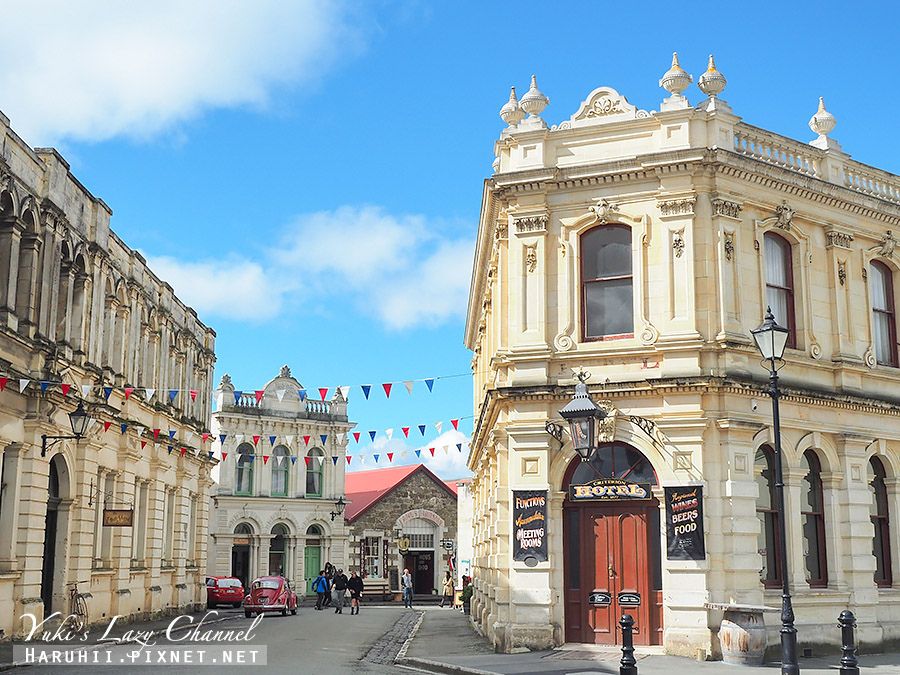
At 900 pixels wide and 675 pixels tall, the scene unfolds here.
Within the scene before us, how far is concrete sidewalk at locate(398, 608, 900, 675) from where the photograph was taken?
15609mm

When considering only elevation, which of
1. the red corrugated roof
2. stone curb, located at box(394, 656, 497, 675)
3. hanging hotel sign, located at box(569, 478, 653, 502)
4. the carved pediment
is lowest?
stone curb, located at box(394, 656, 497, 675)

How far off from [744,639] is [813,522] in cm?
429

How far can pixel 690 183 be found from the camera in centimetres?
1889

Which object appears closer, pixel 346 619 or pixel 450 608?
pixel 346 619

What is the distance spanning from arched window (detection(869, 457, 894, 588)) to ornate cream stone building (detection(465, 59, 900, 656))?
55 mm

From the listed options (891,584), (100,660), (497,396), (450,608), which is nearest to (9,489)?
(100,660)

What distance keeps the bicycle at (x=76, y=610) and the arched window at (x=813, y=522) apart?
16.4 metres

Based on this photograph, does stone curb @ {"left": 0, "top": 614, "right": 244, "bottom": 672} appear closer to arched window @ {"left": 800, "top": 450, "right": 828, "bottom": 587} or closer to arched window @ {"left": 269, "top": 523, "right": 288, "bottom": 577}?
arched window @ {"left": 800, "top": 450, "right": 828, "bottom": 587}

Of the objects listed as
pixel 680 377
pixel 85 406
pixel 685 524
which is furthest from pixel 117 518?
pixel 680 377

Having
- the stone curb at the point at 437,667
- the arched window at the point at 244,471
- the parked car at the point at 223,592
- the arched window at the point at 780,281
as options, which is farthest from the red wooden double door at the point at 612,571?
the arched window at the point at 244,471

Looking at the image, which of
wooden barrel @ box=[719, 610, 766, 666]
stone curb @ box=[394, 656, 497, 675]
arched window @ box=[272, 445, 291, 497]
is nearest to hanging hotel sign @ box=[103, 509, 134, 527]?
stone curb @ box=[394, 656, 497, 675]

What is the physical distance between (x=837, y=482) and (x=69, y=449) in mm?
17308

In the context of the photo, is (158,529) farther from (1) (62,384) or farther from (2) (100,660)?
(2) (100,660)

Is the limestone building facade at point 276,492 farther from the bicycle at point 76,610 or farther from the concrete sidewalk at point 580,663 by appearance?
the concrete sidewalk at point 580,663
